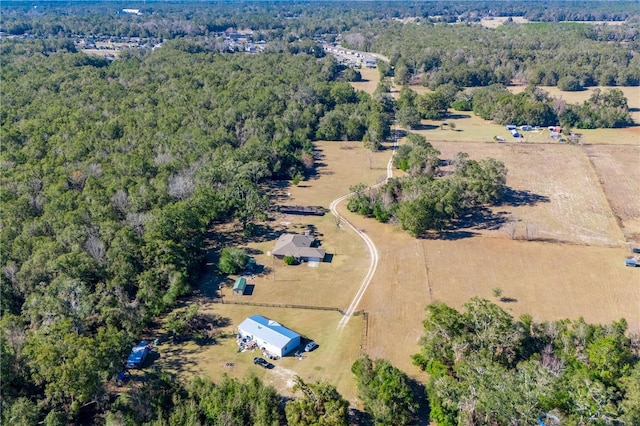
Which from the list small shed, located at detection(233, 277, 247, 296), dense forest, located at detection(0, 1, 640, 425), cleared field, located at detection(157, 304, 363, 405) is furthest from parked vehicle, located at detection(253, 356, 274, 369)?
small shed, located at detection(233, 277, 247, 296)

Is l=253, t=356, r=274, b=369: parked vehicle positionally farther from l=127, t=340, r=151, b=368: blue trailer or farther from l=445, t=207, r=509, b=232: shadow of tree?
l=445, t=207, r=509, b=232: shadow of tree

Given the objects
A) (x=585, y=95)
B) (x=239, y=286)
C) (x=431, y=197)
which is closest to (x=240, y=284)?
(x=239, y=286)

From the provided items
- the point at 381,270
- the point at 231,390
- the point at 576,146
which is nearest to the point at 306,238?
the point at 381,270

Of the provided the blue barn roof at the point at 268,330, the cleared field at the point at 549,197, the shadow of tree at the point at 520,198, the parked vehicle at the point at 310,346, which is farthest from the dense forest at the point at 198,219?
the blue barn roof at the point at 268,330

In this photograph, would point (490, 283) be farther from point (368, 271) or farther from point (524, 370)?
point (524, 370)

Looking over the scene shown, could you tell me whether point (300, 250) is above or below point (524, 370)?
below

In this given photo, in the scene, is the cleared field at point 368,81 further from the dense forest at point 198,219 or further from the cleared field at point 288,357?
the cleared field at point 288,357
